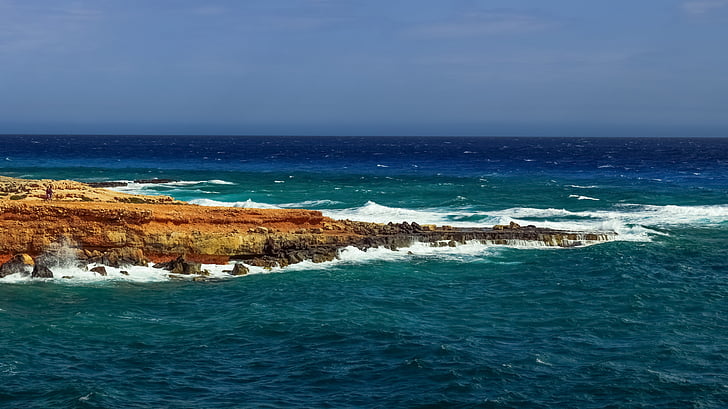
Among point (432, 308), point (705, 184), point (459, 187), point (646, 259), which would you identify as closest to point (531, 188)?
point (459, 187)

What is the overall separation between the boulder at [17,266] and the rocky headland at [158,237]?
0.12 ft

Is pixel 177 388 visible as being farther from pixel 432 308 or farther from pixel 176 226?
pixel 176 226

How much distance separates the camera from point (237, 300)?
26.8 m

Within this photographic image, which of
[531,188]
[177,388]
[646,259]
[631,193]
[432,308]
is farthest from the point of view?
[531,188]

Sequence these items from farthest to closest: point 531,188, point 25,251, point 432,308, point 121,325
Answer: point 531,188 < point 25,251 < point 432,308 < point 121,325

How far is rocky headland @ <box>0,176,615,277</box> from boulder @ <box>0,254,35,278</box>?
37 mm

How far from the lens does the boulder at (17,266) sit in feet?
98.2

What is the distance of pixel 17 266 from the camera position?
98.9 ft

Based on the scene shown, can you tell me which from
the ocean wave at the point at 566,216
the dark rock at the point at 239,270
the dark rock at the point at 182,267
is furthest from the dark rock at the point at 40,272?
the ocean wave at the point at 566,216

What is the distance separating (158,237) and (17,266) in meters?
5.83

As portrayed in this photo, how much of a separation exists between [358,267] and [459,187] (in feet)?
137

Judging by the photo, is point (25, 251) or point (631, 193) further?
point (631, 193)

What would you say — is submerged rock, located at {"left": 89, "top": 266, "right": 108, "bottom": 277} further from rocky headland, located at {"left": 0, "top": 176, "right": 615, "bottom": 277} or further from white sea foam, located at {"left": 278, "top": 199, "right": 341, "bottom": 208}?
white sea foam, located at {"left": 278, "top": 199, "right": 341, "bottom": 208}

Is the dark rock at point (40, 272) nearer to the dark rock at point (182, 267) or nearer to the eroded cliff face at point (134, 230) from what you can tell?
the eroded cliff face at point (134, 230)
